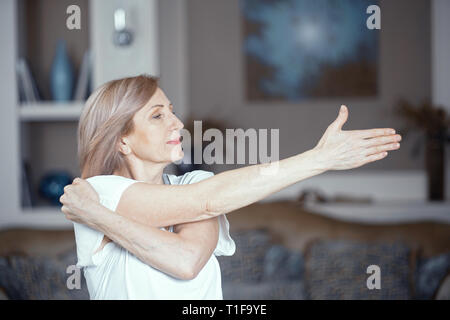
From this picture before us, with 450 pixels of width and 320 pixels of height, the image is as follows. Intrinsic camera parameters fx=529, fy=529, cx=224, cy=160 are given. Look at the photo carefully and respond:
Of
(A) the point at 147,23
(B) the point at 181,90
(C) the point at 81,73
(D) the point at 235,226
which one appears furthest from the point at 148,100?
(B) the point at 181,90

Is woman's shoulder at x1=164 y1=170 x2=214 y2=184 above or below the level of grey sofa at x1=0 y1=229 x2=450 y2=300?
above

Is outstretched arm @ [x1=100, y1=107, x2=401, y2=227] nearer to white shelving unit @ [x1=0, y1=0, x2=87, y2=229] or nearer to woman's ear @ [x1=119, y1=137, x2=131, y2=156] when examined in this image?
woman's ear @ [x1=119, y1=137, x2=131, y2=156]

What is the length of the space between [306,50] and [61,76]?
4.66 feet

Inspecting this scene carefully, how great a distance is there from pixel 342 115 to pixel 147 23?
4.61ft

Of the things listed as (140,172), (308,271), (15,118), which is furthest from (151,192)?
(15,118)

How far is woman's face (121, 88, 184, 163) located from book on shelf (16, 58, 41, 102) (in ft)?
5.97

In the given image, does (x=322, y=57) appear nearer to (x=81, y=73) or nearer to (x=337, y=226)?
(x=337, y=226)

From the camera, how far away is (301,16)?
310 centimetres

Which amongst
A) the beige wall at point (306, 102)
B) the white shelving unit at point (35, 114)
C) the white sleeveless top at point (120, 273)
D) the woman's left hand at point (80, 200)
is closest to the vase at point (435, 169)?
the beige wall at point (306, 102)

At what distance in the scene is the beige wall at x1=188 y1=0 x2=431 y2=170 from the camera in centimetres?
297

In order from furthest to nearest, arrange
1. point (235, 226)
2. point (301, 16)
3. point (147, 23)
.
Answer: point (301, 16) → point (235, 226) → point (147, 23)

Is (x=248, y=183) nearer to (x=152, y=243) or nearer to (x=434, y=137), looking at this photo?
(x=152, y=243)

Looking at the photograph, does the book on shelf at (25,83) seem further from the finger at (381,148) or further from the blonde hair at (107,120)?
the finger at (381,148)
